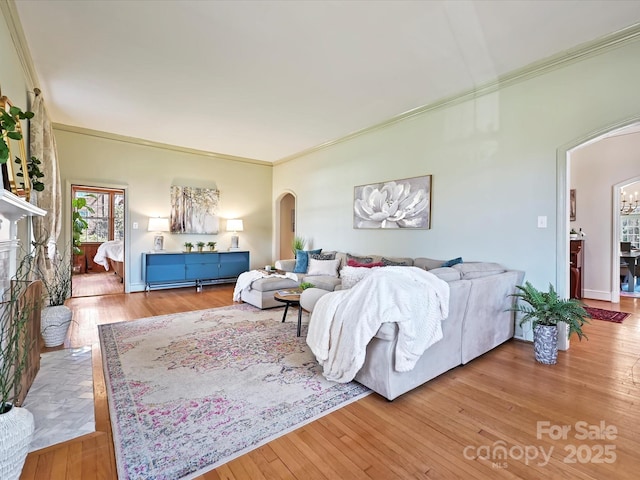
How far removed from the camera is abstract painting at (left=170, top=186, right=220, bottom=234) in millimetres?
6469

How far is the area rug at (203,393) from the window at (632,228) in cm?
856

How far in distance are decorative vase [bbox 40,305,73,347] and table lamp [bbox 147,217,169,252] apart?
2.86 metres

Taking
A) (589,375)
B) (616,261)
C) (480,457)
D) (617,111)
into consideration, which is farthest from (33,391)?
(616,261)

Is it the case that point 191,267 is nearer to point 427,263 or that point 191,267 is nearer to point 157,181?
point 157,181

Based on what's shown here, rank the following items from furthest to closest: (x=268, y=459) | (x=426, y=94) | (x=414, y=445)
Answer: (x=426, y=94) → (x=414, y=445) → (x=268, y=459)

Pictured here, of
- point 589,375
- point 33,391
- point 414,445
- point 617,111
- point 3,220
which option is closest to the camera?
point 414,445

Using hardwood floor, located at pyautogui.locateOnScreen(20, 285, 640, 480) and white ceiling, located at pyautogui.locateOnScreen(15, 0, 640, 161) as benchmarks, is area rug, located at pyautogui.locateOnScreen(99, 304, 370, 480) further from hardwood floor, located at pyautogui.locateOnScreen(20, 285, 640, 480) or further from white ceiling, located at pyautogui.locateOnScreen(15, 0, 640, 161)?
white ceiling, located at pyautogui.locateOnScreen(15, 0, 640, 161)

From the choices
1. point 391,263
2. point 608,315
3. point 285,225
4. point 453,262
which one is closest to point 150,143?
point 285,225

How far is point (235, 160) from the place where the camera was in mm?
7277

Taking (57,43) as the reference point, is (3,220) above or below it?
below

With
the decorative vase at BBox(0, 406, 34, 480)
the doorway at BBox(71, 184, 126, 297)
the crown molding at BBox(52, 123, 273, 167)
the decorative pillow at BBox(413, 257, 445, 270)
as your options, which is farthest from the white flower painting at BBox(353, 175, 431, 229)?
the doorway at BBox(71, 184, 126, 297)

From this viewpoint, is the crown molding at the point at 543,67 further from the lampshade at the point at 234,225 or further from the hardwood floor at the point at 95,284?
the hardwood floor at the point at 95,284

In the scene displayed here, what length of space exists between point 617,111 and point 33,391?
17.7 ft

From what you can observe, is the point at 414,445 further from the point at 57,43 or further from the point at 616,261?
the point at 616,261
